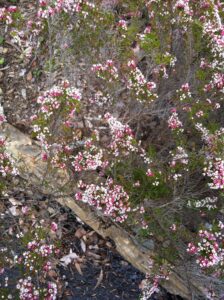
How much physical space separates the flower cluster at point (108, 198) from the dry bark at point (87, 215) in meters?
0.59

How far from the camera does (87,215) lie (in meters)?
4.37

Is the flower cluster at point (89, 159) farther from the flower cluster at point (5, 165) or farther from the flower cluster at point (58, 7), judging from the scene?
the flower cluster at point (58, 7)

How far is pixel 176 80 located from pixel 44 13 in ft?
5.96

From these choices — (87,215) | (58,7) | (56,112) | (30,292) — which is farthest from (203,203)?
(58,7)

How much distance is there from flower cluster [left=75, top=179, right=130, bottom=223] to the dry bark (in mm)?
592

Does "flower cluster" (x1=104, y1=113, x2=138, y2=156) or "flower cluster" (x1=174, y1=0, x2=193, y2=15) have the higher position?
"flower cluster" (x1=174, y1=0, x2=193, y2=15)

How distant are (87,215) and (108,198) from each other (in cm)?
107

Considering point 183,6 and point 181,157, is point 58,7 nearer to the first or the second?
point 183,6

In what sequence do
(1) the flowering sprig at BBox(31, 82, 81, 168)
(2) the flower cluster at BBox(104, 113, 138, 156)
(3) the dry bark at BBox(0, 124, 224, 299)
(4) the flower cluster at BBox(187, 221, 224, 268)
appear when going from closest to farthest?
1. (4) the flower cluster at BBox(187, 221, 224, 268)
2. (1) the flowering sprig at BBox(31, 82, 81, 168)
3. (2) the flower cluster at BBox(104, 113, 138, 156)
4. (3) the dry bark at BBox(0, 124, 224, 299)

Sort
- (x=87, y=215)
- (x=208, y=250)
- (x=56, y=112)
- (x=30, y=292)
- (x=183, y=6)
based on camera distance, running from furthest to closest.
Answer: (x=87, y=215)
(x=183, y=6)
(x=56, y=112)
(x=30, y=292)
(x=208, y=250)

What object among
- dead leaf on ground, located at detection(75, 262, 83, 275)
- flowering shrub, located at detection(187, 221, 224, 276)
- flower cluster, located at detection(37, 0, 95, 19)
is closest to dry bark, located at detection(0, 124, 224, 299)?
dead leaf on ground, located at detection(75, 262, 83, 275)

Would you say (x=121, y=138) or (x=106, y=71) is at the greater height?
(x=106, y=71)

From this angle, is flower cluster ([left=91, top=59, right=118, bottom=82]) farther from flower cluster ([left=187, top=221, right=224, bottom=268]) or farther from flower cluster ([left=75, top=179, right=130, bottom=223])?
flower cluster ([left=187, top=221, right=224, bottom=268])

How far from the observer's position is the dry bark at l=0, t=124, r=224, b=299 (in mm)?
4016
